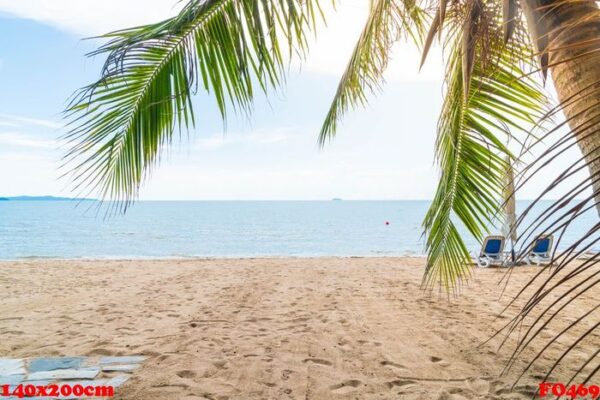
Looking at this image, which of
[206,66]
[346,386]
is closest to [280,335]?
[346,386]

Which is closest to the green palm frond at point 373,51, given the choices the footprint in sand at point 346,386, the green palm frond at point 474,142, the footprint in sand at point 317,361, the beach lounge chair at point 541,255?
the green palm frond at point 474,142

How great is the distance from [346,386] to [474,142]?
2.17 meters

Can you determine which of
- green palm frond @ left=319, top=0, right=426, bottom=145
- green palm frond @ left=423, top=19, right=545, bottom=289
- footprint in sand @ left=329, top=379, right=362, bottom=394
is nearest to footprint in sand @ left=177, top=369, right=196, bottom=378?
footprint in sand @ left=329, top=379, right=362, bottom=394

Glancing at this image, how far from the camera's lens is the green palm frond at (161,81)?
1.66 meters

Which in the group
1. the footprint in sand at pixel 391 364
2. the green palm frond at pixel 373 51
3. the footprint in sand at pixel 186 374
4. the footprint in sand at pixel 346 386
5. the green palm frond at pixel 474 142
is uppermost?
the green palm frond at pixel 373 51

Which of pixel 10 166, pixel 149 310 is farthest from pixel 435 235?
pixel 10 166

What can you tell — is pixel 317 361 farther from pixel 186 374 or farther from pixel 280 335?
pixel 186 374

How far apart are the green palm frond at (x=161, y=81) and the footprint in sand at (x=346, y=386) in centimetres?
216

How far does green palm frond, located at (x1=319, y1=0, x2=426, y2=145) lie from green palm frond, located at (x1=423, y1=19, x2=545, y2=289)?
1.86 ft

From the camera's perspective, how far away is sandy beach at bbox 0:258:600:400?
117 inches

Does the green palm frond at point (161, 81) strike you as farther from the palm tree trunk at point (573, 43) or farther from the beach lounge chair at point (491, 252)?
the beach lounge chair at point (491, 252)

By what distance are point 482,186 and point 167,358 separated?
125 inches

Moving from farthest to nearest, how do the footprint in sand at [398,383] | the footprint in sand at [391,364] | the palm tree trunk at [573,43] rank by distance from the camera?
1. the footprint in sand at [391,364]
2. the footprint in sand at [398,383]
3. the palm tree trunk at [573,43]

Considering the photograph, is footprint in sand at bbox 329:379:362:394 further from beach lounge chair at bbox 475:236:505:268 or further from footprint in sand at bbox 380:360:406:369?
beach lounge chair at bbox 475:236:505:268
